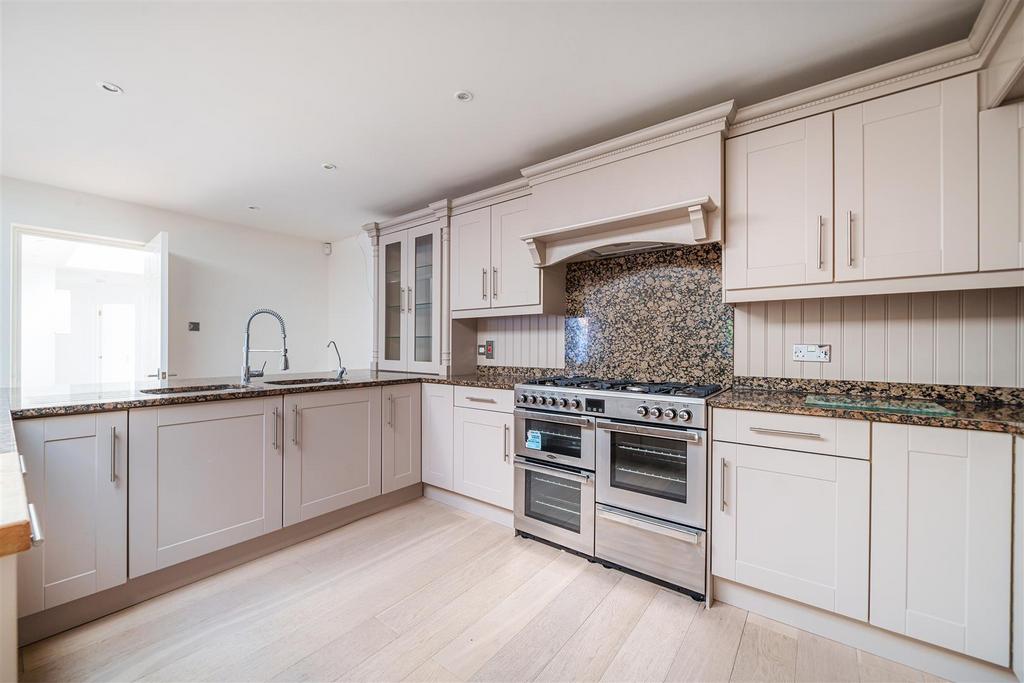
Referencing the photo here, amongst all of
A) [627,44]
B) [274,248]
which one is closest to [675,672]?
[627,44]

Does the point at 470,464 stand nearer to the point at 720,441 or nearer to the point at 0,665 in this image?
the point at 720,441

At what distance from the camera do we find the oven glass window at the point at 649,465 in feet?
6.61

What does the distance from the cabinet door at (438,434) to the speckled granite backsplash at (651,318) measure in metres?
0.92

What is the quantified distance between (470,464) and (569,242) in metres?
1.62

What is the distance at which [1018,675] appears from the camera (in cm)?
137

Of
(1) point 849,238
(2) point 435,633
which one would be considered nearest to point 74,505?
(2) point 435,633

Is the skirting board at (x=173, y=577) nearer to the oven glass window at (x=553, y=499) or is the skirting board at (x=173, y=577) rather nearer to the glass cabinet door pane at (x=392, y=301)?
the oven glass window at (x=553, y=499)

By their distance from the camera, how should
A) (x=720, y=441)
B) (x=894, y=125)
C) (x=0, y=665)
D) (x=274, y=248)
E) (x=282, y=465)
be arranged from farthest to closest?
(x=274, y=248) → (x=282, y=465) → (x=720, y=441) → (x=894, y=125) → (x=0, y=665)

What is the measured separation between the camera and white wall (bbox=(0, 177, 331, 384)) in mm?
3145

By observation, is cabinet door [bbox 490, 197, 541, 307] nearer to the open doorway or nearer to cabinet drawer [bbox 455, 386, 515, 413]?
cabinet drawer [bbox 455, 386, 515, 413]

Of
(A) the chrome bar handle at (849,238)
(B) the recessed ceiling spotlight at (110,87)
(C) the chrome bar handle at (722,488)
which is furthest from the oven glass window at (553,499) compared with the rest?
(B) the recessed ceiling spotlight at (110,87)

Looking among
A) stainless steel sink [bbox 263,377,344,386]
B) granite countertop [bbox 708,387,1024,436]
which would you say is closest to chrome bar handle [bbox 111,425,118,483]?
stainless steel sink [bbox 263,377,344,386]

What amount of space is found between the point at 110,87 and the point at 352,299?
2909mm

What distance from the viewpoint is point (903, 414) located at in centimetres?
156
